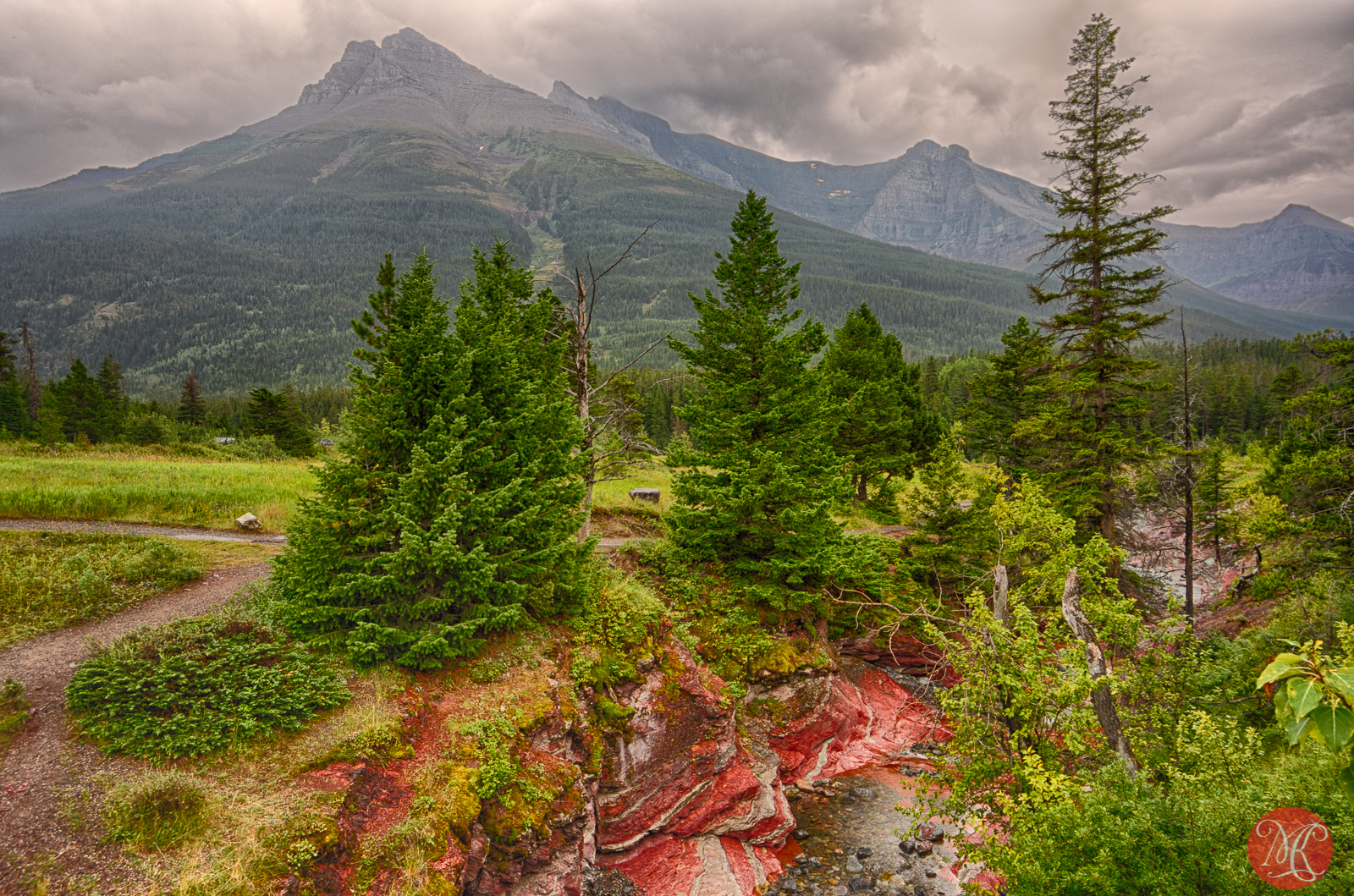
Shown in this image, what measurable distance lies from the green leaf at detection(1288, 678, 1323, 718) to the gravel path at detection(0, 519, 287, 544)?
21338mm

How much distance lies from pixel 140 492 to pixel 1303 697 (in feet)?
86.8

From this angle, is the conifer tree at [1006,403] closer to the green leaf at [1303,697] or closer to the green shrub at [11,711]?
the green leaf at [1303,697]

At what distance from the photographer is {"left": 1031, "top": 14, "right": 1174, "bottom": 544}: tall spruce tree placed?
18.6 m

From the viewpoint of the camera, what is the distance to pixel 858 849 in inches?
582

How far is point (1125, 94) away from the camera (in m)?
18.5

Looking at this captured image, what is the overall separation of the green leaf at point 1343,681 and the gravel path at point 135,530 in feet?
Result: 70.4

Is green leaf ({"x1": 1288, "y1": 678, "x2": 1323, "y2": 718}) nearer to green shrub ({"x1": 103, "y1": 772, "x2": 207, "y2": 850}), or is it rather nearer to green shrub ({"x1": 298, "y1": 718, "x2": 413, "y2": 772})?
green shrub ({"x1": 103, "y1": 772, "x2": 207, "y2": 850})

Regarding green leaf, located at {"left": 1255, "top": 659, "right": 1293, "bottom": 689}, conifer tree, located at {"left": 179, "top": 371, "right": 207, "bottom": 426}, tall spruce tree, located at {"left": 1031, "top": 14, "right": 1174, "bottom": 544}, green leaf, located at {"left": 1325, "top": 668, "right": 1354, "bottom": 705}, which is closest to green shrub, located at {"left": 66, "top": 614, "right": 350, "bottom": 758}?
green leaf, located at {"left": 1255, "top": 659, "right": 1293, "bottom": 689}

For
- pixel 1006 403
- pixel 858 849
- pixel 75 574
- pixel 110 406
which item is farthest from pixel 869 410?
pixel 110 406

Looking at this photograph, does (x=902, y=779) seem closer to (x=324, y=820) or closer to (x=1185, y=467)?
(x=1185, y=467)

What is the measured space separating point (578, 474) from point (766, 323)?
8360 millimetres

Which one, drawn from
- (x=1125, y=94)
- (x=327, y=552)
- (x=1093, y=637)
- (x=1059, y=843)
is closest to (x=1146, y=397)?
(x=1125, y=94)

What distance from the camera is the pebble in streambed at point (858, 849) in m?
13.6

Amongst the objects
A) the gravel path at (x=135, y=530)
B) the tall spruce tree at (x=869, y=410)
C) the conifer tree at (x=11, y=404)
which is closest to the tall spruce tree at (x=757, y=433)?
the tall spruce tree at (x=869, y=410)
